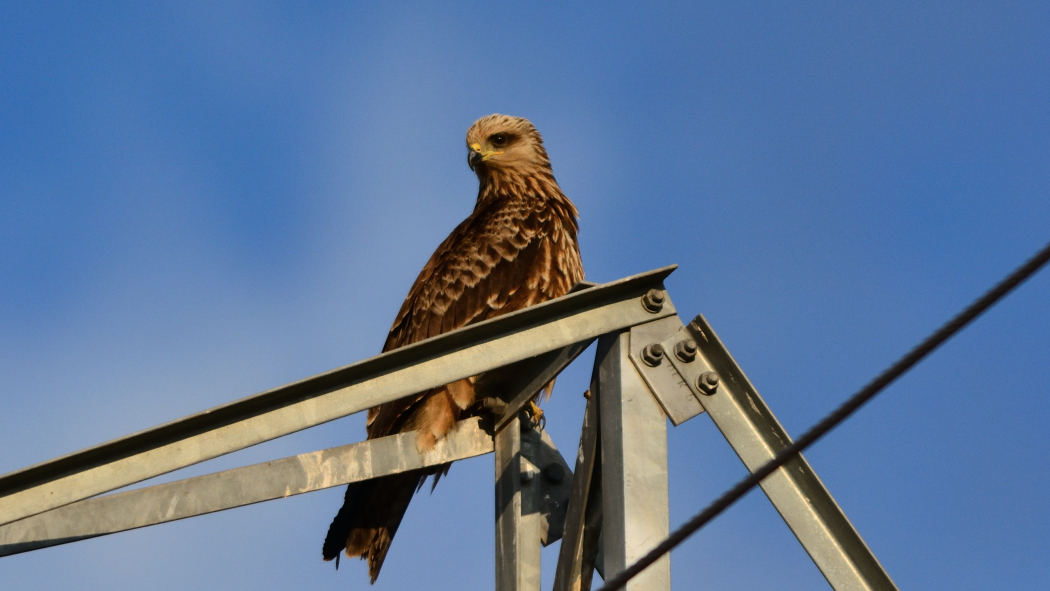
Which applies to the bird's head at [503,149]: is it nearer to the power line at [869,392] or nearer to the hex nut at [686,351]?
the hex nut at [686,351]

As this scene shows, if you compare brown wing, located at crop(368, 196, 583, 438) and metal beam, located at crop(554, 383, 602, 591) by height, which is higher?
brown wing, located at crop(368, 196, 583, 438)

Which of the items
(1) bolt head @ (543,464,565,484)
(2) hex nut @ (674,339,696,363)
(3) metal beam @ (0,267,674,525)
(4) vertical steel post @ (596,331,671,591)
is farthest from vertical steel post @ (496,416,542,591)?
(2) hex nut @ (674,339,696,363)

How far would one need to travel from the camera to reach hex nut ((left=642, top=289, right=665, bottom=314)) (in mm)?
3473

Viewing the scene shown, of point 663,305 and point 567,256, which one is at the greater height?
point 567,256

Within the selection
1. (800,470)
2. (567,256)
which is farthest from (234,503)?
(567,256)

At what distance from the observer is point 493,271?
645cm

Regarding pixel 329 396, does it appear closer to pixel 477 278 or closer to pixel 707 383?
pixel 707 383

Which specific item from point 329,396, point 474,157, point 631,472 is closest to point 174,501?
Result: point 329,396

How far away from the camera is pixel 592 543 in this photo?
379 cm

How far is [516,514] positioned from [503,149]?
394 cm

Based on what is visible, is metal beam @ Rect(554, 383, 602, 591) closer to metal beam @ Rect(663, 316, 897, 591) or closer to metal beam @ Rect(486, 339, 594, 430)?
metal beam @ Rect(486, 339, 594, 430)

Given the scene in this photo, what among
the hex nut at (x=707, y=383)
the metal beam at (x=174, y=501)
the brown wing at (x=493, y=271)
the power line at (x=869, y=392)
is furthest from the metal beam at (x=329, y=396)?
the brown wing at (x=493, y=271)

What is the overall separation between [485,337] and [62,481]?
4.02 feet

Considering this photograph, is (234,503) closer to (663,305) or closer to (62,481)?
(62,481)
